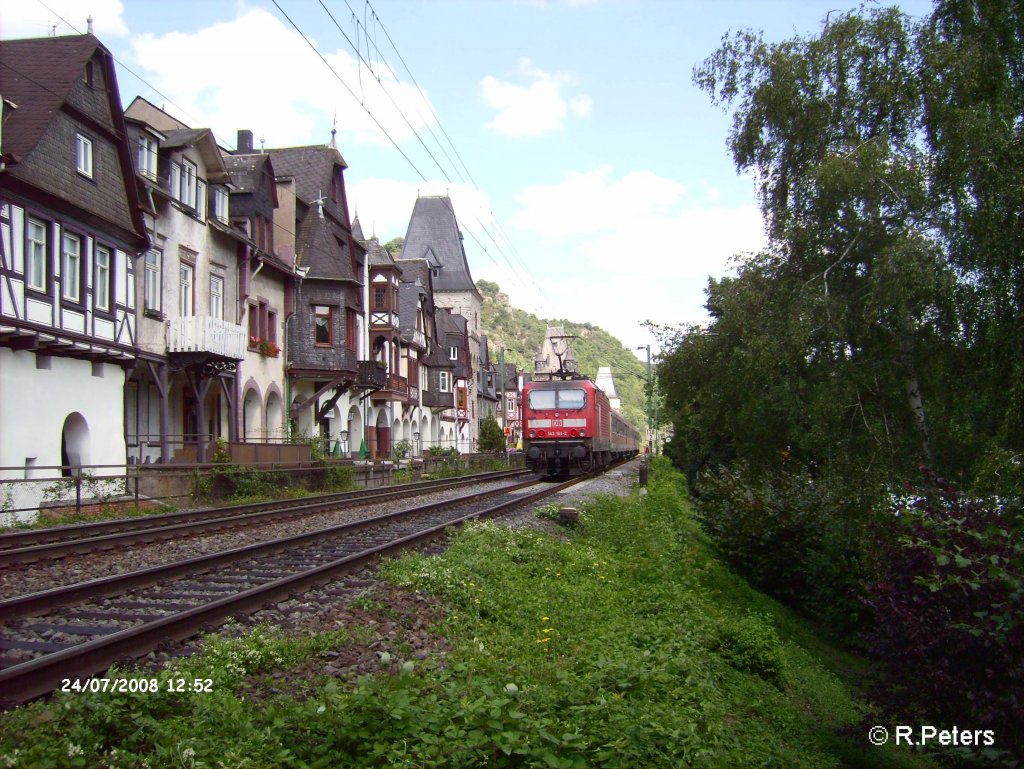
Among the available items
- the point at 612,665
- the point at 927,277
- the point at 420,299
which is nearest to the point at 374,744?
the point at 612,665

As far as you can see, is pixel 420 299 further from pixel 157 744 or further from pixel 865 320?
pixel 157 744

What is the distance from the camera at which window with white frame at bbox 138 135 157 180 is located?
24.7m

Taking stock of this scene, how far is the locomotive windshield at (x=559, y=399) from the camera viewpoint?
31.2m

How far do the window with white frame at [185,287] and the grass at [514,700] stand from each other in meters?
18.7

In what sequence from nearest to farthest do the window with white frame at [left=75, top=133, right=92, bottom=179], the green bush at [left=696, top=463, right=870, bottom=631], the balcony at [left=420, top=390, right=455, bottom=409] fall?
the green bush at [left=696, top=463, right=870, bottom=631] < the window with white frame at [left=75, top=133, right=92, bottom=179] < the balcony at [left=420, top=390, right=455, bottom=409]

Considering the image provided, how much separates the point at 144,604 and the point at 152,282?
1889cm

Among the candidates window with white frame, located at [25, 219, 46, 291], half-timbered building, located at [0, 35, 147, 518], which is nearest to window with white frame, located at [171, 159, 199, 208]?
half-timbered building, located at [0, 35, 147, 518]

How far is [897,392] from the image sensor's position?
14000 millimetres

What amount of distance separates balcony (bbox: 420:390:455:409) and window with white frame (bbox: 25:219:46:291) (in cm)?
3540

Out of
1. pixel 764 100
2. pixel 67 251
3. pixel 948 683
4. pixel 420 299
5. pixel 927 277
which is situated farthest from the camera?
pixel 420 299

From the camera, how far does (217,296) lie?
94.3 feet

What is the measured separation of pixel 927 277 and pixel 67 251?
1786cm

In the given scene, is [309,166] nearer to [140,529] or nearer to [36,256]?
[36,256]

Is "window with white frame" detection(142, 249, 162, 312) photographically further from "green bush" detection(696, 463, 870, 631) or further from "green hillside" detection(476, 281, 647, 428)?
"green hillside" detection(476, 281, 647, 428)
